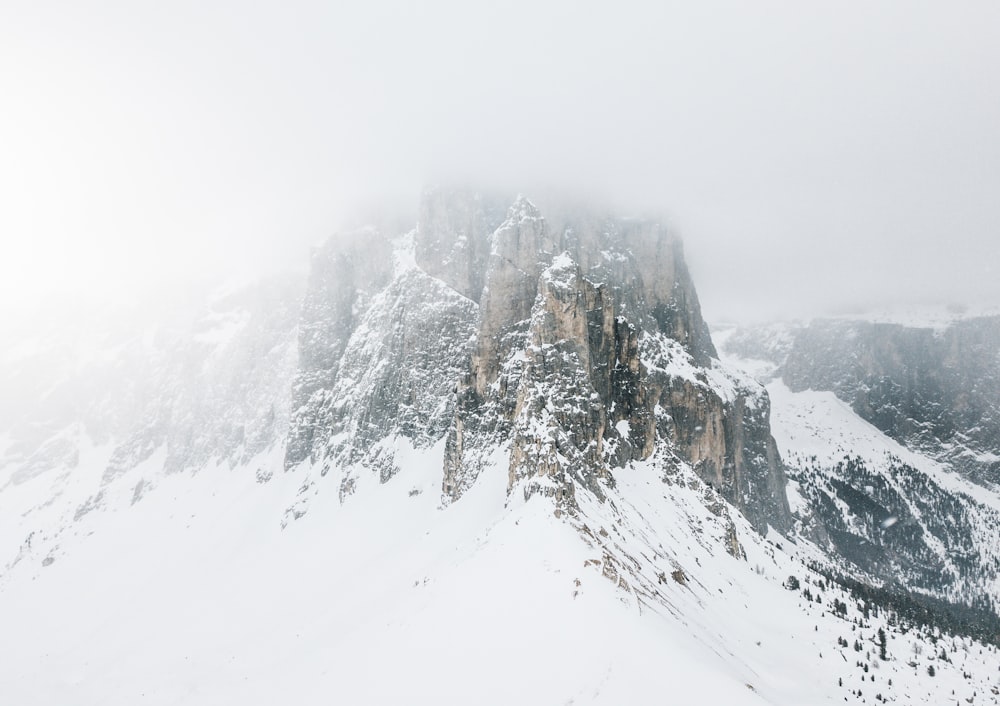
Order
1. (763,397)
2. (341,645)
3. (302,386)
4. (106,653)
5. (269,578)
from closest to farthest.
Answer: (341,645)
(106,653)
(269,578)
(302,386)
(763,397)

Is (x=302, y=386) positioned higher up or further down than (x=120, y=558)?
higher up

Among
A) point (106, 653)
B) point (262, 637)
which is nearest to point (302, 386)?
point (106, 653)

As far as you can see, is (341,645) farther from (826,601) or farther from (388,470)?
(826,601)

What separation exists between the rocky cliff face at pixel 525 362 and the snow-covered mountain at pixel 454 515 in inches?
24.7

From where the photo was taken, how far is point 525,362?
86.7 m

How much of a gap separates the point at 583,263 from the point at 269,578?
81683 mm

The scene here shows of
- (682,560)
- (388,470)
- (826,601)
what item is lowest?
(826,601)

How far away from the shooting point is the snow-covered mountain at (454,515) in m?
43.2

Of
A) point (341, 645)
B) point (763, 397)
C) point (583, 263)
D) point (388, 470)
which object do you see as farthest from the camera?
point (763, 397)

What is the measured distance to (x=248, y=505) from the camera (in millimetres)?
128125

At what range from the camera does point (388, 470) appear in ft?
363

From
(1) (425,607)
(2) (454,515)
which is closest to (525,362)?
(2) (454,515)

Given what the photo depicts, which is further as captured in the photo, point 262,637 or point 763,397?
point 763,397

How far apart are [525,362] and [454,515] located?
925 inches
